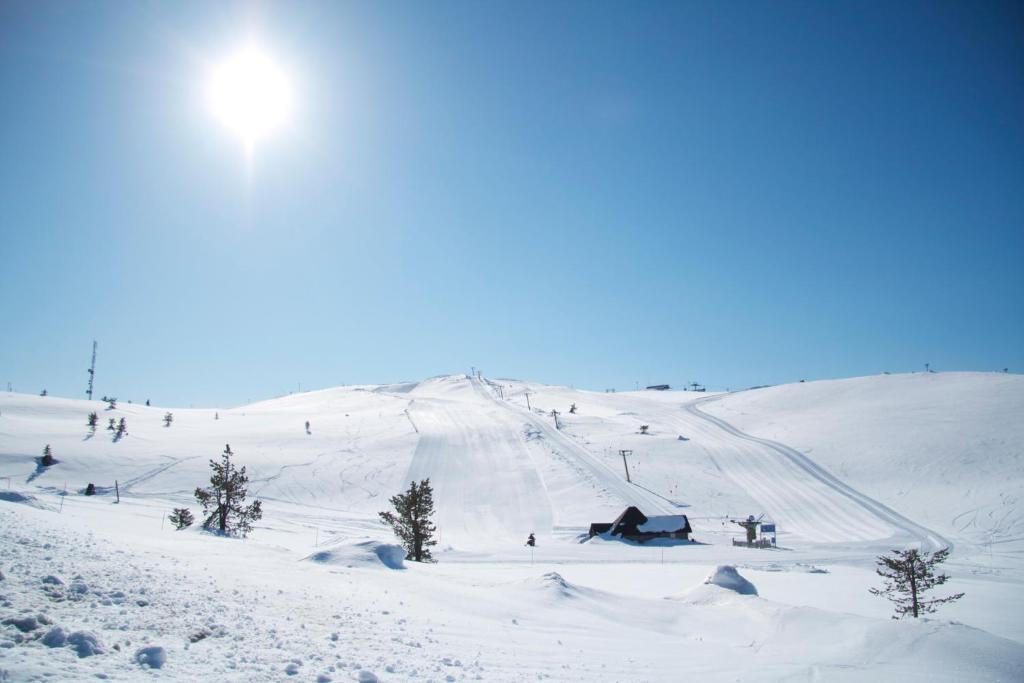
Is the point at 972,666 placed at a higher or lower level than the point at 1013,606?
higher

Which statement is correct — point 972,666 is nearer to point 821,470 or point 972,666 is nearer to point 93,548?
point 93,548

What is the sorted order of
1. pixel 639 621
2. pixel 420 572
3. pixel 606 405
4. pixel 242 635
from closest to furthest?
pixel 242 635 → pixel 639 621 → pixel 420 572 → pixel 606 405

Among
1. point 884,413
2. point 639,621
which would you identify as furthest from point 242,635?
point 884,413

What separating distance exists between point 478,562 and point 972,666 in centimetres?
2892

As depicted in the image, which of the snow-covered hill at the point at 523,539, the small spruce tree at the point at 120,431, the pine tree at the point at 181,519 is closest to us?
the snow-covered hill at the point at 523,539

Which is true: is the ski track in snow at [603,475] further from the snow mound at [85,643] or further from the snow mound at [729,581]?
the snow mound at [85,643]

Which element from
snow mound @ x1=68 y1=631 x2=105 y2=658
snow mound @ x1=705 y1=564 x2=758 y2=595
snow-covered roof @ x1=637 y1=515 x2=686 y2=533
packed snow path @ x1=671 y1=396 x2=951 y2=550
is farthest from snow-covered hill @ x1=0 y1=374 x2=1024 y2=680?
snow-covered roof @ x1=637 y1=515 x2=686 y2=533

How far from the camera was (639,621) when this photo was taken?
11.9 m

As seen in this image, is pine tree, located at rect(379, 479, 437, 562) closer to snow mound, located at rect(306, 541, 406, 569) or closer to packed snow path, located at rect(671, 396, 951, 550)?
snow mound, located at rect(306, 541, 406, 569)

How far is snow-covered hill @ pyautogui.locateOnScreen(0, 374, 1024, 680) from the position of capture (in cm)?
811

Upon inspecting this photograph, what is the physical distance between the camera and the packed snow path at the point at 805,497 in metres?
46.2

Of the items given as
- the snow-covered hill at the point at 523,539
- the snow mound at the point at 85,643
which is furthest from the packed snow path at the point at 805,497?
the snow mound at the point at 85,643

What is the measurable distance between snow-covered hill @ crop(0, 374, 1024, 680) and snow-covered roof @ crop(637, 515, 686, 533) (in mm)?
3995

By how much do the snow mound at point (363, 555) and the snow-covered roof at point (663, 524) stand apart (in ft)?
116
